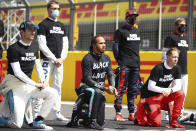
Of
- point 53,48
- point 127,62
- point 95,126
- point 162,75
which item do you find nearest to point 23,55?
point 53,48

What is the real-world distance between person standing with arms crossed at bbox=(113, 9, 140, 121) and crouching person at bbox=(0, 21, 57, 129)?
1.76 meters

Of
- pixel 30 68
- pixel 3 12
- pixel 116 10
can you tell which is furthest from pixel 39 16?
pixel 30 68

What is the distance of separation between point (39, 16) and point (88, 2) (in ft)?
5.34

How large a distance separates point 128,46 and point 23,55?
2.14 meters

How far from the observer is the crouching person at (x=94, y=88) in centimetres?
646

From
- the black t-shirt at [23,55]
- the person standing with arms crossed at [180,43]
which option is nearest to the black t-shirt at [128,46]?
the person standing with arms crossed at [180,43]

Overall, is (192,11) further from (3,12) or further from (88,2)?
(3,12)

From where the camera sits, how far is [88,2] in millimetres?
11969

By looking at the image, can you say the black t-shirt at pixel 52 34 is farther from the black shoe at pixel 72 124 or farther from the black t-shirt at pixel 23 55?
the black shoe at pixel 72 124

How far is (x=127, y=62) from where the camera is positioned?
782 cm

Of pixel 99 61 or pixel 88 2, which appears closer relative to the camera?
pixel 99 61

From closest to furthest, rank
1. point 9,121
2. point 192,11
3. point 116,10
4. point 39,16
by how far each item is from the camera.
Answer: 1. point 9,121
2. point 192,11
3. point 116,10
4. point 39,16

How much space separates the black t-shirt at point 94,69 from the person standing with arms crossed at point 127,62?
993 mm

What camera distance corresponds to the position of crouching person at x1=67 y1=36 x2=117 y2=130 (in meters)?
6.46
